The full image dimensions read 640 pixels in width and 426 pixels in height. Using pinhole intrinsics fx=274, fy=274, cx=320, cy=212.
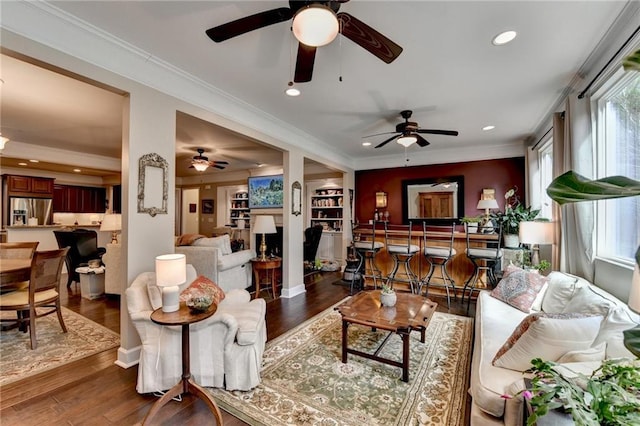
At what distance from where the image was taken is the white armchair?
205 cm

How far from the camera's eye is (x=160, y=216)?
8.83 feet

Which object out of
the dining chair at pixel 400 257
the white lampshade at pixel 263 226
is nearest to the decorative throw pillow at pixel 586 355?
the dining chair at pixel 400 257

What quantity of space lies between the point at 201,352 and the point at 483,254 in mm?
3847

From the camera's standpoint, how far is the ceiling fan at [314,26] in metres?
1.55

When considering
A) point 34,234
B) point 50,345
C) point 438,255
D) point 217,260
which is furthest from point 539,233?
point 34,234

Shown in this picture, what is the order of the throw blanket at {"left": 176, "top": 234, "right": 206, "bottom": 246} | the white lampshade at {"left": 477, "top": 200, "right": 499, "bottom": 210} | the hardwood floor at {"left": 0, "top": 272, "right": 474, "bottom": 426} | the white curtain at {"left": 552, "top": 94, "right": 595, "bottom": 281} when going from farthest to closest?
the white lampshade at {"left": 477, "top": 200, "right": 499, "bottom": 210} < the throw blanket at {"left": 176, "top": 234, "right": 206, "bottom": 246} < the white curtain at {"left": 552, "top": 94, "right": 595, "bottom": 281} < the hardwood floor at {"left": 0, "top": 272, "right": 474, "bottom": 426}

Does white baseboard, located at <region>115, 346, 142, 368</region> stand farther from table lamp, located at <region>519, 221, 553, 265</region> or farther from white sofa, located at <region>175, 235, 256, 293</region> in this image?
table lamp, located at <region>519, 221, 553, 265</region>

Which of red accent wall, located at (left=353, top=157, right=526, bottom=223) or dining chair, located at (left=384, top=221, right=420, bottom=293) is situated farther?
red accent wall, located at (left=353, top=157, right=526, bottom=223)

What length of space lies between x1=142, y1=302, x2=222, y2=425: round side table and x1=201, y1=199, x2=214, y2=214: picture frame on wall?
24.6 feet

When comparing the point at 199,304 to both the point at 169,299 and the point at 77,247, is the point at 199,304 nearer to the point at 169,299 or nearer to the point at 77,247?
the point at 169,299

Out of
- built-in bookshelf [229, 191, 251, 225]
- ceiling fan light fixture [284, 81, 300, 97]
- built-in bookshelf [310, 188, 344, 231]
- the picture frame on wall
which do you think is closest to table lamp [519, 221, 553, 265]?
ceiling fan light fixture [284, 81, 300, 97]

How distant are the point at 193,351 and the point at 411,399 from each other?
5.50 feet

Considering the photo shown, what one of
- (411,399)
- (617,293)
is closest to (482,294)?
(617,293)

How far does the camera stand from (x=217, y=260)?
3.97 metres
